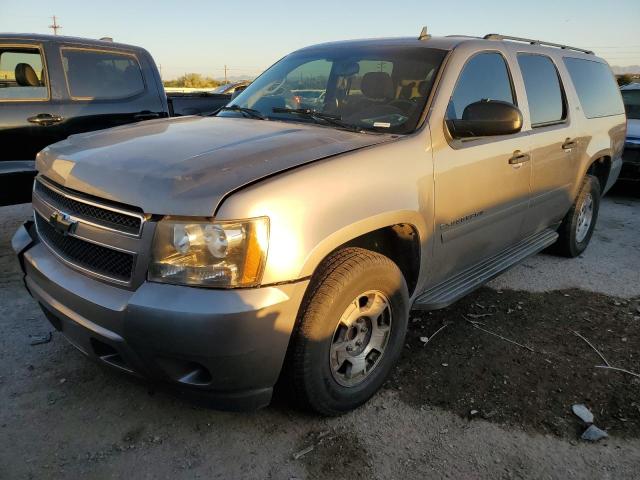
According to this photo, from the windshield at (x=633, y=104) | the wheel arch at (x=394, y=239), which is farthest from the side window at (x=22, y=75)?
the windshield at (x=633, y=104)

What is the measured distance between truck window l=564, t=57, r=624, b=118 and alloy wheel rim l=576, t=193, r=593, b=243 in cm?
82

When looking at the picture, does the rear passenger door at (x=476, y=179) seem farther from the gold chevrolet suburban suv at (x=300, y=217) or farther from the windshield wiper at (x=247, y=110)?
the windshield wiper at (x=247, y=110)

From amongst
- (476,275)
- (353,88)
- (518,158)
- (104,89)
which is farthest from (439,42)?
(104,89)

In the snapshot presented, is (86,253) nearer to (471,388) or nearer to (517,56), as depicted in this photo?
(471,388)

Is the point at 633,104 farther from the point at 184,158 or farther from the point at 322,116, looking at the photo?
the point at 184,158

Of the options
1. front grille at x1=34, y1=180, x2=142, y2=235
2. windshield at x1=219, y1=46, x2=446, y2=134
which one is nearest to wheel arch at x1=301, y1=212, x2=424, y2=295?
windshield at x1=219, y1=46, x2=446, y2=134

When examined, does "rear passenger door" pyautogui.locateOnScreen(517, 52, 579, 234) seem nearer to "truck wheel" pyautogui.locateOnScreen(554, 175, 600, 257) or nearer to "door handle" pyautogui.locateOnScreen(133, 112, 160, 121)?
"truck wheel" pyautogui.locateOnScreen(554, 175, 600, 257)

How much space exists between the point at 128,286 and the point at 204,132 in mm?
1060

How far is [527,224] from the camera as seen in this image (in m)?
3.89

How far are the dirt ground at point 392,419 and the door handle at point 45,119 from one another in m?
2.10

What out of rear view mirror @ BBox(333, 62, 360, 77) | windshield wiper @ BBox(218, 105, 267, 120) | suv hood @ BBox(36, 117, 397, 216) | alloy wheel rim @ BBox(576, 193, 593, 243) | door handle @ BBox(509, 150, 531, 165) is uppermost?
rear view mirror @ BBox(333, 62, 360, 77)

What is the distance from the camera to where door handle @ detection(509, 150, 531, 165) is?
3.39 m

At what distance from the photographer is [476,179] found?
3080mm

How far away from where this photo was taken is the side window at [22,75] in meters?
4.87
